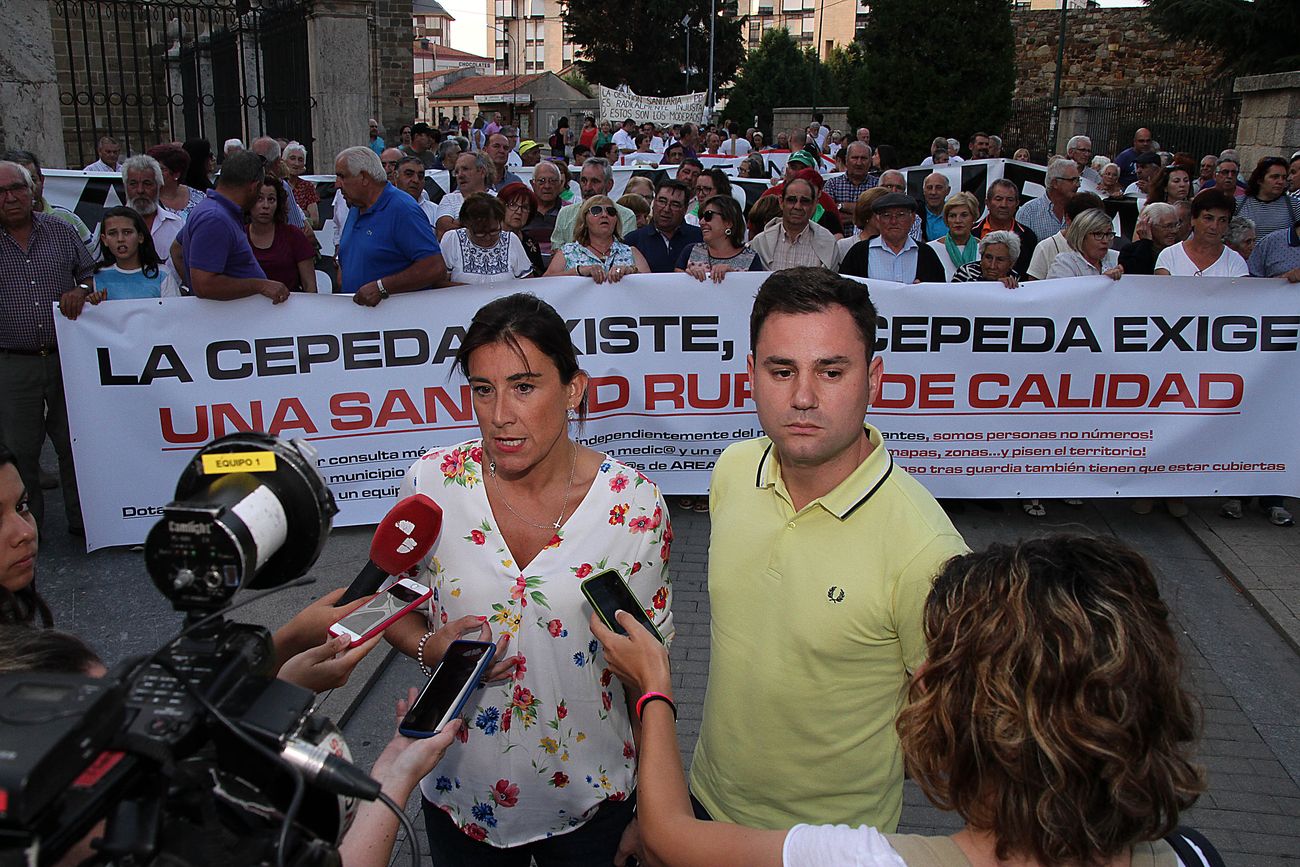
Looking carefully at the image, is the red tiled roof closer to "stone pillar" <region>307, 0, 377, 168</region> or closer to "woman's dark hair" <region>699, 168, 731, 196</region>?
"stone pillar" <region>307, 0, 377, 168</region>

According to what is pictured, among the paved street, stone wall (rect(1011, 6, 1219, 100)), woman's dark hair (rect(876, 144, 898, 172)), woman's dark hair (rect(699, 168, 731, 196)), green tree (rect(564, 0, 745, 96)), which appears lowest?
the paved street

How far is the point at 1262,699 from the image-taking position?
4801 millimetres

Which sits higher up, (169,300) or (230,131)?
(230,131)

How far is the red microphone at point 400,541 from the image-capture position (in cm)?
234

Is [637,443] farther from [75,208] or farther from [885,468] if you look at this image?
[75,208]

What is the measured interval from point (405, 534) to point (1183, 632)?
2852mm

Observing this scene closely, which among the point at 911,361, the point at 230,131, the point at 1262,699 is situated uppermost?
the point at 230,131

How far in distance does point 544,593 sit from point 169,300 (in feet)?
14.3

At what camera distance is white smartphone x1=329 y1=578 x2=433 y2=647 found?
89.1 inches

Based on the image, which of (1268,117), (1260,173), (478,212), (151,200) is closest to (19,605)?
(478,212)

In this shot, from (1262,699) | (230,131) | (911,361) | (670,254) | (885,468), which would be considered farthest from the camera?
(230,131)

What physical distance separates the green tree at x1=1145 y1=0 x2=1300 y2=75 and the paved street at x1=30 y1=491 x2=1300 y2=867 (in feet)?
62.2

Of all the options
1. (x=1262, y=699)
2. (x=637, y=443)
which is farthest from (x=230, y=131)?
(x=1262, y=699)

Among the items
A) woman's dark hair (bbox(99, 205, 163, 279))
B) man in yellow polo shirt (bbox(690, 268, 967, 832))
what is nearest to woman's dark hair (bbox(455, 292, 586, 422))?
man in yellow polo shirt (bbox(690, 268, 967, 832))
